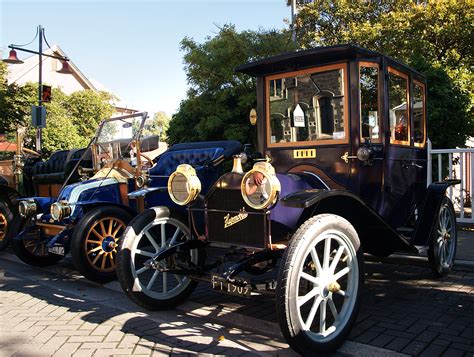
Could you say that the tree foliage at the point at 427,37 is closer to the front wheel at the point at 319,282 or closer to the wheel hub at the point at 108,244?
the front wheel at the point at 319,282

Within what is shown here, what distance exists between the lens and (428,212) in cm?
466

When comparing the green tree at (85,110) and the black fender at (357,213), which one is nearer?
the black fender at (357,213)

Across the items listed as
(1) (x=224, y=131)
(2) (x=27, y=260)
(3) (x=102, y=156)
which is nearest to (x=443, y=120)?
(1) (x=224, y=131)

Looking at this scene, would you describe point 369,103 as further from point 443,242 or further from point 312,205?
point 443,242

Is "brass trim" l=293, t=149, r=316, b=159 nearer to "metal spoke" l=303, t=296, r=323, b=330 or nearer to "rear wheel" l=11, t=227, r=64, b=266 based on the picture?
"metal spoke" l=303, t=296, r=323, b=330

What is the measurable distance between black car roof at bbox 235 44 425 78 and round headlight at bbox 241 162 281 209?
130 centimetres

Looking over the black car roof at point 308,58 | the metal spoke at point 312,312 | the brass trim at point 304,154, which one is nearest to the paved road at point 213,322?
the metal spoke at point 312,312

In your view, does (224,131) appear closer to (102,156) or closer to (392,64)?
(102,156)

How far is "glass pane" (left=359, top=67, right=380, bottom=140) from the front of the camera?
157 inches

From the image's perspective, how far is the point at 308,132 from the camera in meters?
4.27

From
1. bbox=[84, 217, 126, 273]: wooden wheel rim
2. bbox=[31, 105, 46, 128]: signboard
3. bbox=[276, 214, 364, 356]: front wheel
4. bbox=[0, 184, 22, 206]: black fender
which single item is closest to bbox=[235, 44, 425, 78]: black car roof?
bbox=[276, 214, 364, 356]: front wheel

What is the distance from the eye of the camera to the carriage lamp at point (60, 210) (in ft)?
16.8

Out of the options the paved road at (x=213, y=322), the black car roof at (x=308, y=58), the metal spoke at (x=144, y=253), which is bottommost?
the paved road at (x=213, y=322)

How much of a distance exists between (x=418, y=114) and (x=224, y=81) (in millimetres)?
6725
